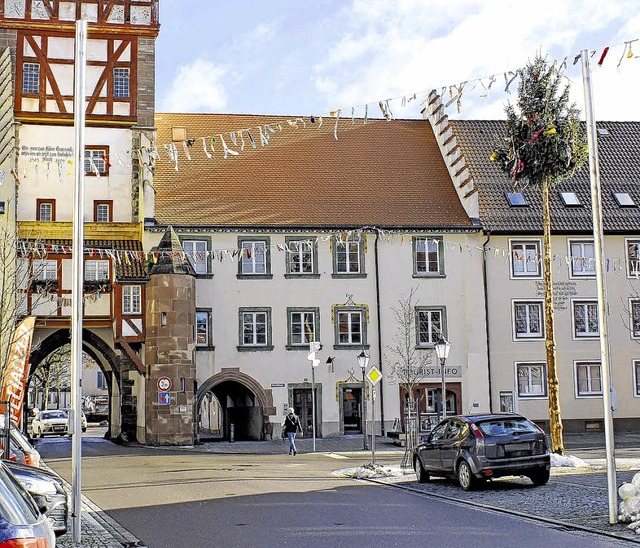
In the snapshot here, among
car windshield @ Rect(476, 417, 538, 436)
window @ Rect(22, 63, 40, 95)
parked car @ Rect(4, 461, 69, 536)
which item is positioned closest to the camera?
parked car @ Rect(4, 461, 69, 536)

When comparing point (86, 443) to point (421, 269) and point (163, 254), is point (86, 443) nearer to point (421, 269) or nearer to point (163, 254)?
point (163, 254)

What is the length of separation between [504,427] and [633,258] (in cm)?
2741

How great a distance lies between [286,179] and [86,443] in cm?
1500

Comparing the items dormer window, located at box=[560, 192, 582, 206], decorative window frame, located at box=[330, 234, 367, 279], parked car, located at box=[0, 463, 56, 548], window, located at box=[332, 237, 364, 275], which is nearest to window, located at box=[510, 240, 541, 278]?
dormer window, located at box=[560, 192, 582, 206]

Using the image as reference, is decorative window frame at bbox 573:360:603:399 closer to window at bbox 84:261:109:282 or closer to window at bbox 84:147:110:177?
window at bbox 84:261:109:282

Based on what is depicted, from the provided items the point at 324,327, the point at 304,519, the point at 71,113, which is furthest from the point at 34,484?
the point at 71,113

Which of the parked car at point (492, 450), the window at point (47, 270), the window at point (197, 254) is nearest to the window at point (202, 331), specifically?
the window at point (197, 254)

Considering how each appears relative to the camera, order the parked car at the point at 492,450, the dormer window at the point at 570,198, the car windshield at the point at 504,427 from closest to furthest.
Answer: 1. the parked car at the point at 492,450
2. the car windshield at the point at 504,427
3. the dormer window at the point at 570,198

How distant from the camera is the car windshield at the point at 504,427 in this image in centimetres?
1930

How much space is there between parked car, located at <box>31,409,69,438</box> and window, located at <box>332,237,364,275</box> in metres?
18.4

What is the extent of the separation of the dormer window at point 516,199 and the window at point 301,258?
30.7 ft

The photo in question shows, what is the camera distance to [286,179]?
45.5m

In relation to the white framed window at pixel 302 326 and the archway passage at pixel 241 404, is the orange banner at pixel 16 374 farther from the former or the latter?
the white framed window at pixel 302 326

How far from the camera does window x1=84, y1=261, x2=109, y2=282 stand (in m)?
42.1
